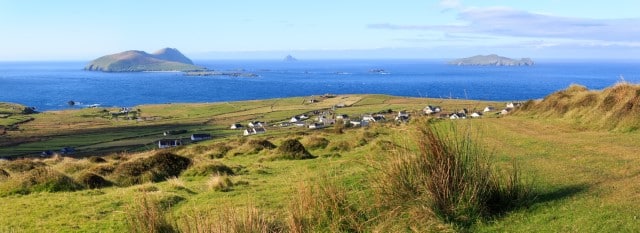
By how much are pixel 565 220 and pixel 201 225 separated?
5.47m

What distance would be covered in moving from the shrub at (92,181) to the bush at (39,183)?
1.33ft

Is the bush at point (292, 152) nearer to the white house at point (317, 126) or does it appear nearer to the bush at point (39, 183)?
the bush at point (39, 183)

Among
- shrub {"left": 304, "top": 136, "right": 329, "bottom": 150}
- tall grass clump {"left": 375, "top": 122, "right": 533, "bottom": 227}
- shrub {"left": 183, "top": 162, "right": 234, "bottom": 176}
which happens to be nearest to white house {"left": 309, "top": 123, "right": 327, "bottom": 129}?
shrub {"left": 304, "top": 136, "right": 329, "bottom": 150}

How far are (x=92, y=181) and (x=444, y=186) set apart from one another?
12.3m

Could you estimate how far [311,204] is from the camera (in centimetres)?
829

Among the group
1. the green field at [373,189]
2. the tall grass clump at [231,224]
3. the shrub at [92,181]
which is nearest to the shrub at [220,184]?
the green field at [373,189]

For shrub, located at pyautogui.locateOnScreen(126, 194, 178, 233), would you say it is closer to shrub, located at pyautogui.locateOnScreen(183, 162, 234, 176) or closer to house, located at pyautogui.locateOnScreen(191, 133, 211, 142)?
shrub, located at pyautogui.locateOnScreen(183, 162, 234, 176)

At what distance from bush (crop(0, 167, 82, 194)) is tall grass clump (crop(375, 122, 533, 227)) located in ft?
35.3

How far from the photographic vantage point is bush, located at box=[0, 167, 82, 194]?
1551cm

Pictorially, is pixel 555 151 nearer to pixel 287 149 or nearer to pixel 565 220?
pixel 565 220

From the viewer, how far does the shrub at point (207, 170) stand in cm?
1908

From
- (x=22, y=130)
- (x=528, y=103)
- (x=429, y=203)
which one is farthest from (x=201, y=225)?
(x=22, y=130)

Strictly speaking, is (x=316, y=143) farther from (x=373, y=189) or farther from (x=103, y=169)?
(x=373, y=189)

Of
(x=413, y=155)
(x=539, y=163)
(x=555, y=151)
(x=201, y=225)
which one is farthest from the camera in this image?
(x=555, y=151)
